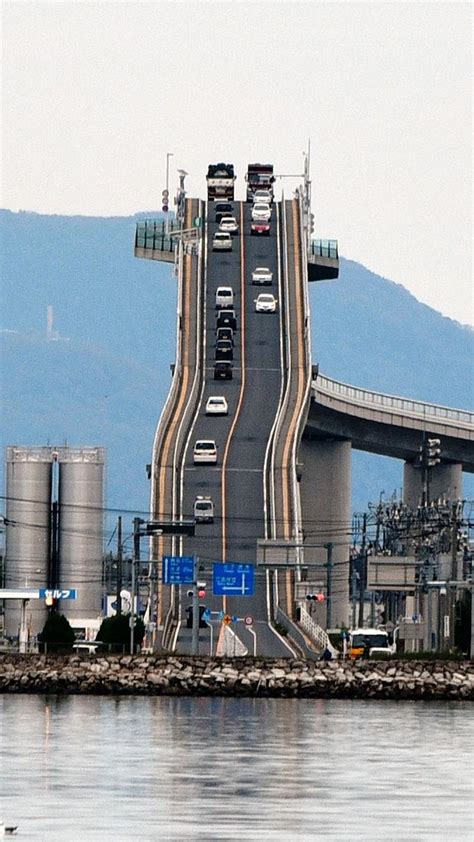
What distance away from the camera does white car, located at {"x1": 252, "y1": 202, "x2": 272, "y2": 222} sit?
538 feet

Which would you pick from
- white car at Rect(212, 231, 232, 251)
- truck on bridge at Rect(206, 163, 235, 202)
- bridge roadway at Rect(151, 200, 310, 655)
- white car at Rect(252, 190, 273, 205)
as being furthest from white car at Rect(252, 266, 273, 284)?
truck on bridge at Rect(206, 163, 235, 202)

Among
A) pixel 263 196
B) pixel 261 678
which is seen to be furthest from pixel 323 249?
pixel 261 678

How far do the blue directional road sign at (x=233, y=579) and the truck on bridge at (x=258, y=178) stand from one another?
6256 cm

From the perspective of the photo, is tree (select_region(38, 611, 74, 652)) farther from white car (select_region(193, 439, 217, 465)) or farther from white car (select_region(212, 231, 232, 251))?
white car (select_region(212, 231, 232, 251))

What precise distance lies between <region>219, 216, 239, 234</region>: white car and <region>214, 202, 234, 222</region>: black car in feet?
5.67

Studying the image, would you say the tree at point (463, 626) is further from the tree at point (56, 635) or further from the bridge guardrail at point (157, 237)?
the bridge guardrail at point (157, 237)

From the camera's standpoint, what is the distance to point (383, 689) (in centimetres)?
8881

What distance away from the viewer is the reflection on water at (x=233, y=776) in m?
33.4

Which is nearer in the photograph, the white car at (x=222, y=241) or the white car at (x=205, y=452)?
the white car at (x=205, y=452)

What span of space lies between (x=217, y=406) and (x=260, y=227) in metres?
25.5

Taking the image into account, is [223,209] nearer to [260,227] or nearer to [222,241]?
[260,227]

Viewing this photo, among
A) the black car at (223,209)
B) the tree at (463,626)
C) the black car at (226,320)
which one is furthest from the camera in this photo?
the black car at (223,209)

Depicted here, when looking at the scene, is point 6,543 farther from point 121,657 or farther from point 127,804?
point 127,804

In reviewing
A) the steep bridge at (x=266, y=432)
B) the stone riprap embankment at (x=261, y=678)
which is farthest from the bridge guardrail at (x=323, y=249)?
the stone riprap embankment at (x=261, y=678)
